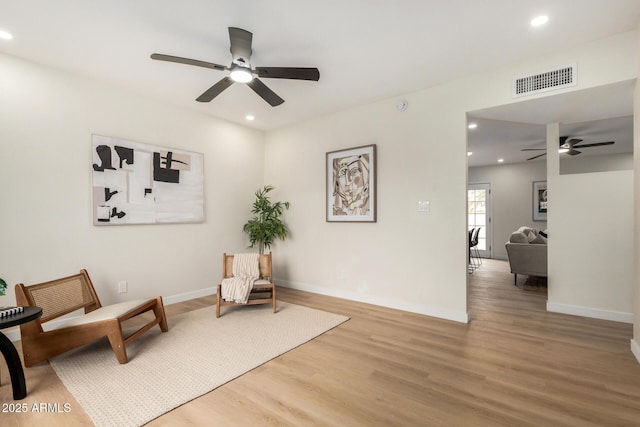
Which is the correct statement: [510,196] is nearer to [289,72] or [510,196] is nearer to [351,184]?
[351,184]

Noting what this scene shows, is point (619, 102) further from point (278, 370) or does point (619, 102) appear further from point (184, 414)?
point (184, 414)

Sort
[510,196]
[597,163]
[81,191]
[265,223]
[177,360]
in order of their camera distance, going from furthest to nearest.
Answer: [510,196], [597,163], [265,223], [81,191], [177,360]

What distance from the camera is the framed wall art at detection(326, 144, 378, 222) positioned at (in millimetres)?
3977

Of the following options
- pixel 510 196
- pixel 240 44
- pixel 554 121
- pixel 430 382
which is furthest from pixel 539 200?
pixel 240 44

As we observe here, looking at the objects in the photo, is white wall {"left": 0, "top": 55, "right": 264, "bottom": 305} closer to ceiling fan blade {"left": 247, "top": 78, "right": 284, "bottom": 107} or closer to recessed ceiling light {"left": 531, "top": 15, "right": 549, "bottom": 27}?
ceiling fan blade {"left": 247, "top": 78, "right": 284, "bottom": 107}

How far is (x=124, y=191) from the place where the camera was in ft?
11.6

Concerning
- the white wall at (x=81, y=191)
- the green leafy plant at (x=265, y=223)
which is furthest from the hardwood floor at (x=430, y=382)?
the green leafy plant at (x=265, y=223)

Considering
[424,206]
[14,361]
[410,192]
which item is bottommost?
[14,361]

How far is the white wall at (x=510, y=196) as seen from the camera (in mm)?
7500

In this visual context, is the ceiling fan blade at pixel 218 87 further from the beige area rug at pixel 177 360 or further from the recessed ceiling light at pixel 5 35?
the beige area rug at pixel 177 360

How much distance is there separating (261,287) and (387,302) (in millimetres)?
1617

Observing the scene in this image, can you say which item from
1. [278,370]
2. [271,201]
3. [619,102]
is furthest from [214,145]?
[619,102]

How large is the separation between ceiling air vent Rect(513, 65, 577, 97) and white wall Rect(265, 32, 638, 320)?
0.22 feet

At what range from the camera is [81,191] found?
3.22 m
